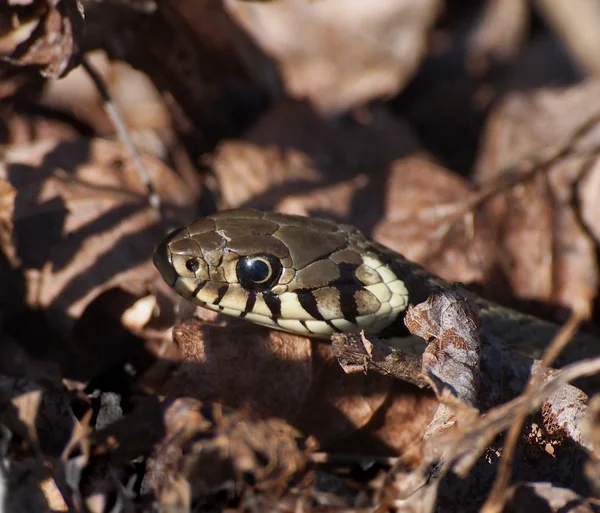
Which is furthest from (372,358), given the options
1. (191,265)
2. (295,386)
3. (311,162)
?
(311,162)

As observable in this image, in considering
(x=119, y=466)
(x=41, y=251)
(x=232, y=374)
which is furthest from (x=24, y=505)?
(x=41, y=251)

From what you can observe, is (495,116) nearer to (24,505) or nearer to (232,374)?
(232,374)

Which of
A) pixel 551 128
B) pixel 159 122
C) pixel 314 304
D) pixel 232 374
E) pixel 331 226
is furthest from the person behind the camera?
pixel 551 128

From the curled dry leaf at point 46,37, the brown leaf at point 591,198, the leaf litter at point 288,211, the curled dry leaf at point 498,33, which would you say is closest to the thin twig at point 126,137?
the leaf litter at point 288,211

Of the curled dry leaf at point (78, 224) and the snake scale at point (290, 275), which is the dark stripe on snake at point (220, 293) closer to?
the snake scale at point (290, 275)

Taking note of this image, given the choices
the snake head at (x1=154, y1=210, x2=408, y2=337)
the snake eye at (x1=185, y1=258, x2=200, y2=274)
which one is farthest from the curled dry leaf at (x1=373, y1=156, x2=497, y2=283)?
the snake eye at (x1=185, y1=258, x2=200, y2=274)
